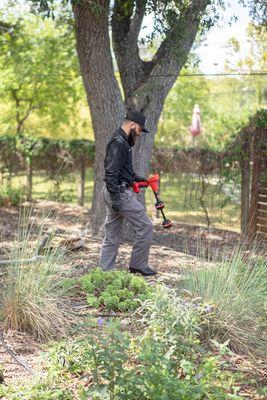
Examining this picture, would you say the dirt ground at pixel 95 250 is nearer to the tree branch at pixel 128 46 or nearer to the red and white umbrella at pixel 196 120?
the tree branch at pixel 128 46

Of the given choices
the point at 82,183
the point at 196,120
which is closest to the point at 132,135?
the point at 82,183

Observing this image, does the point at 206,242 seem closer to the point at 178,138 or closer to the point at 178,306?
the point at 178,306

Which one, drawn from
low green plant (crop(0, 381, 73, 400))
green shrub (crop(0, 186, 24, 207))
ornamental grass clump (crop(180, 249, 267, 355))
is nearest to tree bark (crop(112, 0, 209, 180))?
ornamental grass clump (crop(180, 249, 267, 355))

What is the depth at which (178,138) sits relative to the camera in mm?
27172

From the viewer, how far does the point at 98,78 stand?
9250mm

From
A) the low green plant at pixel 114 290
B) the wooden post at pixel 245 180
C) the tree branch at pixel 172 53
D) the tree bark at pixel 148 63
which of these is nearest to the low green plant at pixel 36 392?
the low green plant at pixel 114 290

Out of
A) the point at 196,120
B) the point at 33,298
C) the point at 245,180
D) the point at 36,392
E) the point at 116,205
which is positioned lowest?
the point at 36,392

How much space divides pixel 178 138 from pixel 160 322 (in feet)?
76.6

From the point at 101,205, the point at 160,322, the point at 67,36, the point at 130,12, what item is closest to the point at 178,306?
the point at 160,322

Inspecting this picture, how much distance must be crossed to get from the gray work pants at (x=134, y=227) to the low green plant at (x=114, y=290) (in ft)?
2.70

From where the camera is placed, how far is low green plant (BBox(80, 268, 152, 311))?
5695 millimetres

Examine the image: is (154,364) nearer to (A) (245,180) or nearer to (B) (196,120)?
(A) (245,180)

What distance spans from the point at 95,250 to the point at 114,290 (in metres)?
2.72

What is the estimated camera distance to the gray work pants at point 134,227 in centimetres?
691
